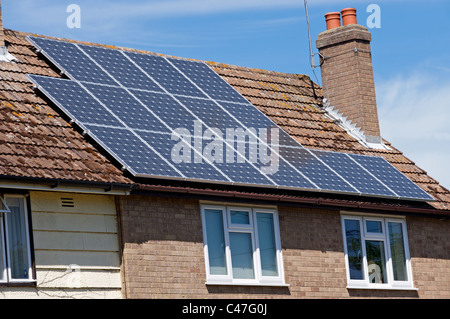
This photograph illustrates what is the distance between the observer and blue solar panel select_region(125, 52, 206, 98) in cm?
2405

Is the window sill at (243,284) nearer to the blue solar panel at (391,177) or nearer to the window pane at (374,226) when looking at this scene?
the window pane at (374,226)

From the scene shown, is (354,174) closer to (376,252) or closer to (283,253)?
(376,252)

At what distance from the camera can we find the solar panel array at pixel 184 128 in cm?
2073

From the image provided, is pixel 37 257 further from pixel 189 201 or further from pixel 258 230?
pixel 258 230

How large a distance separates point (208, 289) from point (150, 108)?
14.1 ft

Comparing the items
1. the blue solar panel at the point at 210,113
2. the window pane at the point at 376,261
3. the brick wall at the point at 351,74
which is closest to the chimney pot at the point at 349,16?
the brick wall at the point at 351,74

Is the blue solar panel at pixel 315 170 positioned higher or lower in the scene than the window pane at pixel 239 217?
higher

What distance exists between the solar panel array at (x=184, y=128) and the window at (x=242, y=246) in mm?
698

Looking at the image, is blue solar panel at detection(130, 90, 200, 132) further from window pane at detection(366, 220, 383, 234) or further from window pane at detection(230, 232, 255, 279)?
window pane at detection(366, 220, 383, 234)

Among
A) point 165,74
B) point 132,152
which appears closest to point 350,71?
point 165,74

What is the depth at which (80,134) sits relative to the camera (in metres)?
20.6

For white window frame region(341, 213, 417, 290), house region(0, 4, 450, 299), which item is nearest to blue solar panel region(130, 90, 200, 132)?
house region(0, 4, 450, 299)

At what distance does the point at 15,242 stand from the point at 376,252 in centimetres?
872

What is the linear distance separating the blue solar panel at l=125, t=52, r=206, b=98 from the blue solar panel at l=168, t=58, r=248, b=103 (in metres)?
0.30
